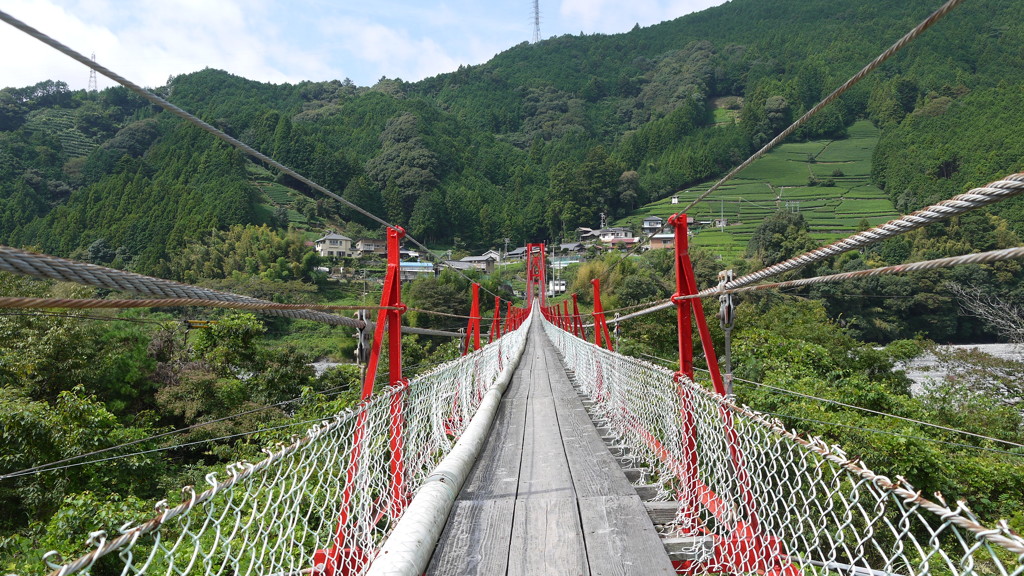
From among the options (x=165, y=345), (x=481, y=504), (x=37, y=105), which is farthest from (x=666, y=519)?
(x=37, y=105)

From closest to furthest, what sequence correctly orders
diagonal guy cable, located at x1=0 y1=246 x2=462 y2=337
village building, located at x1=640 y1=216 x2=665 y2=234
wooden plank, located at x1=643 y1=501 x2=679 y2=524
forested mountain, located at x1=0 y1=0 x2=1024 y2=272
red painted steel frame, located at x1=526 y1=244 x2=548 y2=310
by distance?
diagonal guy cable, located at x1=0 y1=246 x2=462 y2=337 < wooden plank, located at x1=643 y1=501 x2=679 y2=524 < red painted steel frame, located at x1=526 y1=244 x2=548 y2=310 < forested mountain, located at x1=0 y1=0 x2=1024 y2=272 < village building, located at x1=640 y1=216 x2=665 y2=234

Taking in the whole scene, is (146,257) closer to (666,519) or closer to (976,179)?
(666,519)

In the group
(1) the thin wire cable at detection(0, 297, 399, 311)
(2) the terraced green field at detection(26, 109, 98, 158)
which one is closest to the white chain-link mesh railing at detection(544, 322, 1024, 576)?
(1) the thin wire cable at detection(0, 297, 399, 311)

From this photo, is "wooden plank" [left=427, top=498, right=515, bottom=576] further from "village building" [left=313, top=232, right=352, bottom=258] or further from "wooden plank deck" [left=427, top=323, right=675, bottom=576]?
"village building" [left=313, top=232, right=352, bottom=258]

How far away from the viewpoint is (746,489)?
1461mm

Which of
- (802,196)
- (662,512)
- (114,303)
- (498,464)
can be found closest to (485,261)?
(802,196)

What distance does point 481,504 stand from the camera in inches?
69.7

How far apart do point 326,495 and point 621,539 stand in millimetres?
781

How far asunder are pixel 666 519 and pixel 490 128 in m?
83.0

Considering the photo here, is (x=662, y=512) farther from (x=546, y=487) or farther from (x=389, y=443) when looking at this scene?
(x=389, y=443)

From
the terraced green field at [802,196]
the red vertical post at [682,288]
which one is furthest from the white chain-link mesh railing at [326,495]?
the terraced green field at [802,196]

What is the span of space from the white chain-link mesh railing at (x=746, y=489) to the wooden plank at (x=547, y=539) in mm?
297

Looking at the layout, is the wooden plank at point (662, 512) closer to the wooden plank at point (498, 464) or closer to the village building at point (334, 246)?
the wooden plank at point (498, 464)

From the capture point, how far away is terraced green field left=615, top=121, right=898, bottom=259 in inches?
1639
